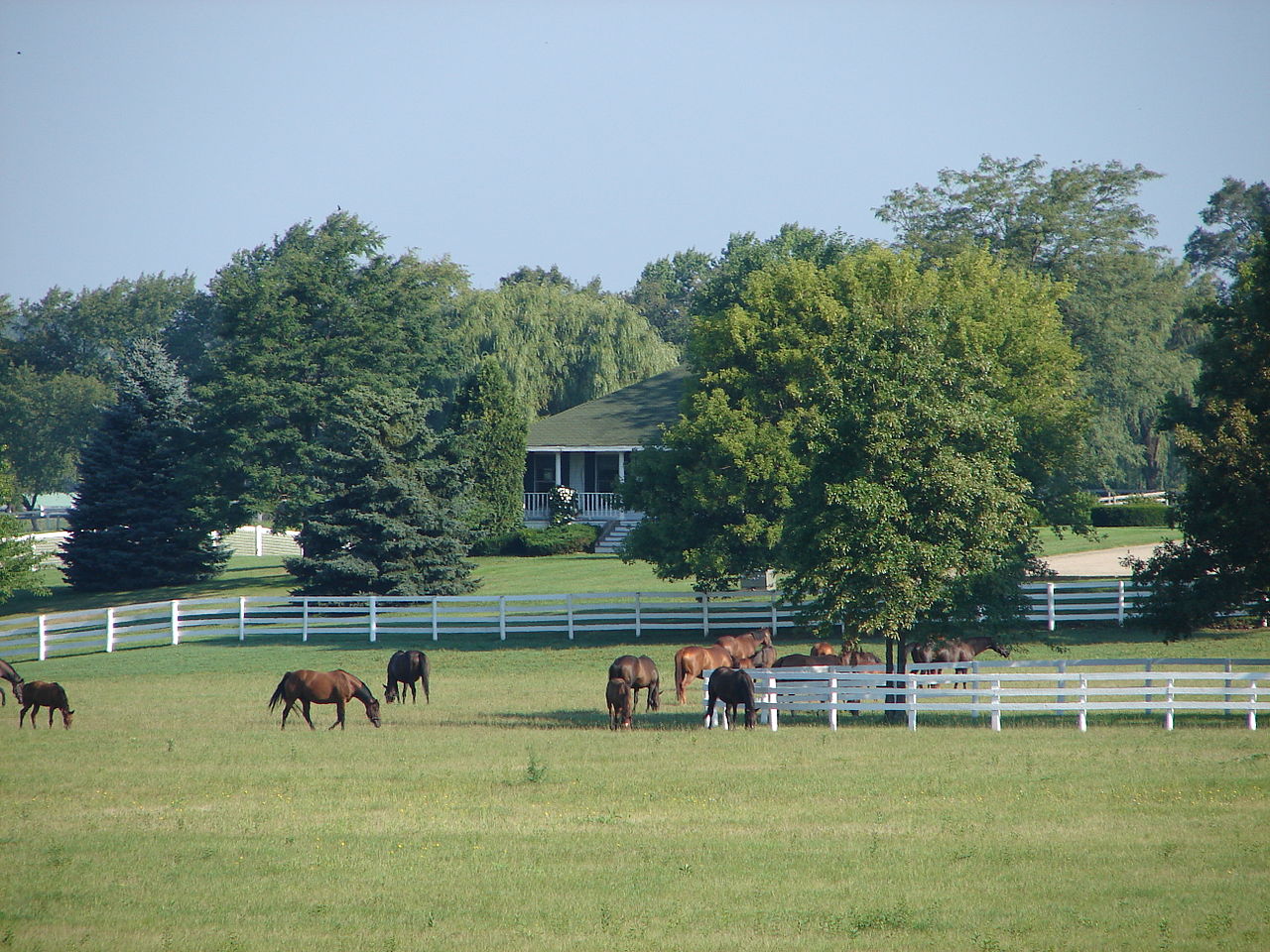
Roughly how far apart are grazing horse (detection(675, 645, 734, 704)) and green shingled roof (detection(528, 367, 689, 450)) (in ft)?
102

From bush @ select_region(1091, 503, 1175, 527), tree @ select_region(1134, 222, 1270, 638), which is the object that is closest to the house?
bush @ select_region(1091, 503, 1175, 527)

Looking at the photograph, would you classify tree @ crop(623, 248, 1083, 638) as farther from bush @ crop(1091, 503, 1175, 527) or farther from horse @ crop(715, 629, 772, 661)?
bush @ crop(1091, 503, 1175, 527)

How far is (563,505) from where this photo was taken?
192 ft

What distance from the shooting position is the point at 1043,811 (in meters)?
13.8

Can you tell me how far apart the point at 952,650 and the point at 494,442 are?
102 ft

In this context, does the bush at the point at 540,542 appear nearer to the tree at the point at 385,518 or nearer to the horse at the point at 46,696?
the tree at the point at 385,518

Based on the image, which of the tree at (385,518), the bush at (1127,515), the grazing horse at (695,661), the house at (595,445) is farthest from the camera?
the bush at (1127,515)

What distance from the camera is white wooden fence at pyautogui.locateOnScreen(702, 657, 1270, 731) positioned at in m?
19.8

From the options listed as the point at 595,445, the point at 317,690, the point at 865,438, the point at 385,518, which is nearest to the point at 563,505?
the point at 595,445

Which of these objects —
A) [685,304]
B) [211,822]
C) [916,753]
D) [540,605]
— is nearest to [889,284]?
[540,605]

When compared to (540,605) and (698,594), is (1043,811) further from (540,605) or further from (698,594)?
(540,605)

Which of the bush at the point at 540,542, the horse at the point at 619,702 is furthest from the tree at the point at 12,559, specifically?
the horse at the point at 619,702

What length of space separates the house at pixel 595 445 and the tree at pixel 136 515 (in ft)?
49.2

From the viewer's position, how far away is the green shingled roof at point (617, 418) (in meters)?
58.2
